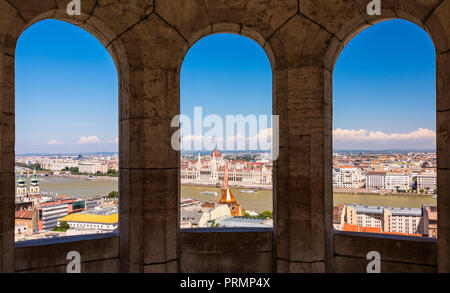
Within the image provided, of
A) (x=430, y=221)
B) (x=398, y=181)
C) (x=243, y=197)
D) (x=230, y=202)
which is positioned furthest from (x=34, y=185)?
(x=430, y=221)

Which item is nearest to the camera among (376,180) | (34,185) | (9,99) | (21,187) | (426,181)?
(9,99)

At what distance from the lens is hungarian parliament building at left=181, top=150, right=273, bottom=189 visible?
22.4 feet

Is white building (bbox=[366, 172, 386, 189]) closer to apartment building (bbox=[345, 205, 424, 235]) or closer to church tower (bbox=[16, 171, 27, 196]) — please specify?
apartment building (bbox=[345, 205, 424, 235])

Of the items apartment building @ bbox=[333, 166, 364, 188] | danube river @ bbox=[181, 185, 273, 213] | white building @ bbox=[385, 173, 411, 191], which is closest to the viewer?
white building @ bbox=[385, 173, 411, 191]

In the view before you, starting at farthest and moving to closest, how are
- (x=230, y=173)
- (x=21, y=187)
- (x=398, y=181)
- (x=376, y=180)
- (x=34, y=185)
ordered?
(x=230, y=173) → (x=34, y=185) → (x=376, y=180) → (x=21, y=187) → (x=398, y=181)

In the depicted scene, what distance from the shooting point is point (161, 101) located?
15.8 feet

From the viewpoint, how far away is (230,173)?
862cm

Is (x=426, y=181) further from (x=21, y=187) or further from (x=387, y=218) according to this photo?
(x=21, y=187)

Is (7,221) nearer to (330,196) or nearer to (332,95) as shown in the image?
(330,196)

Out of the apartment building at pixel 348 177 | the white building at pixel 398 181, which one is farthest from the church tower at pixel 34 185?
the white building at pixel 398 181

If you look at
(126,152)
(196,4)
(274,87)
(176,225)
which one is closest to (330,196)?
(274,87)

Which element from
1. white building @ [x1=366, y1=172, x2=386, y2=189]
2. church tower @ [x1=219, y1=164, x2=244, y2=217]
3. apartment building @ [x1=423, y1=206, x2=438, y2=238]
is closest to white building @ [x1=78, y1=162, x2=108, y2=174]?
church tower @ [x1=219, y1=164, x2=244, y2=217]

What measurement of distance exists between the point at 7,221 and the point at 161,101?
8.55 ft

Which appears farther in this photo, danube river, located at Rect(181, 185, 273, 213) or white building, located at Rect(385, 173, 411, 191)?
Answer: danube river, located at Rect(181, 185, 273, 213)
